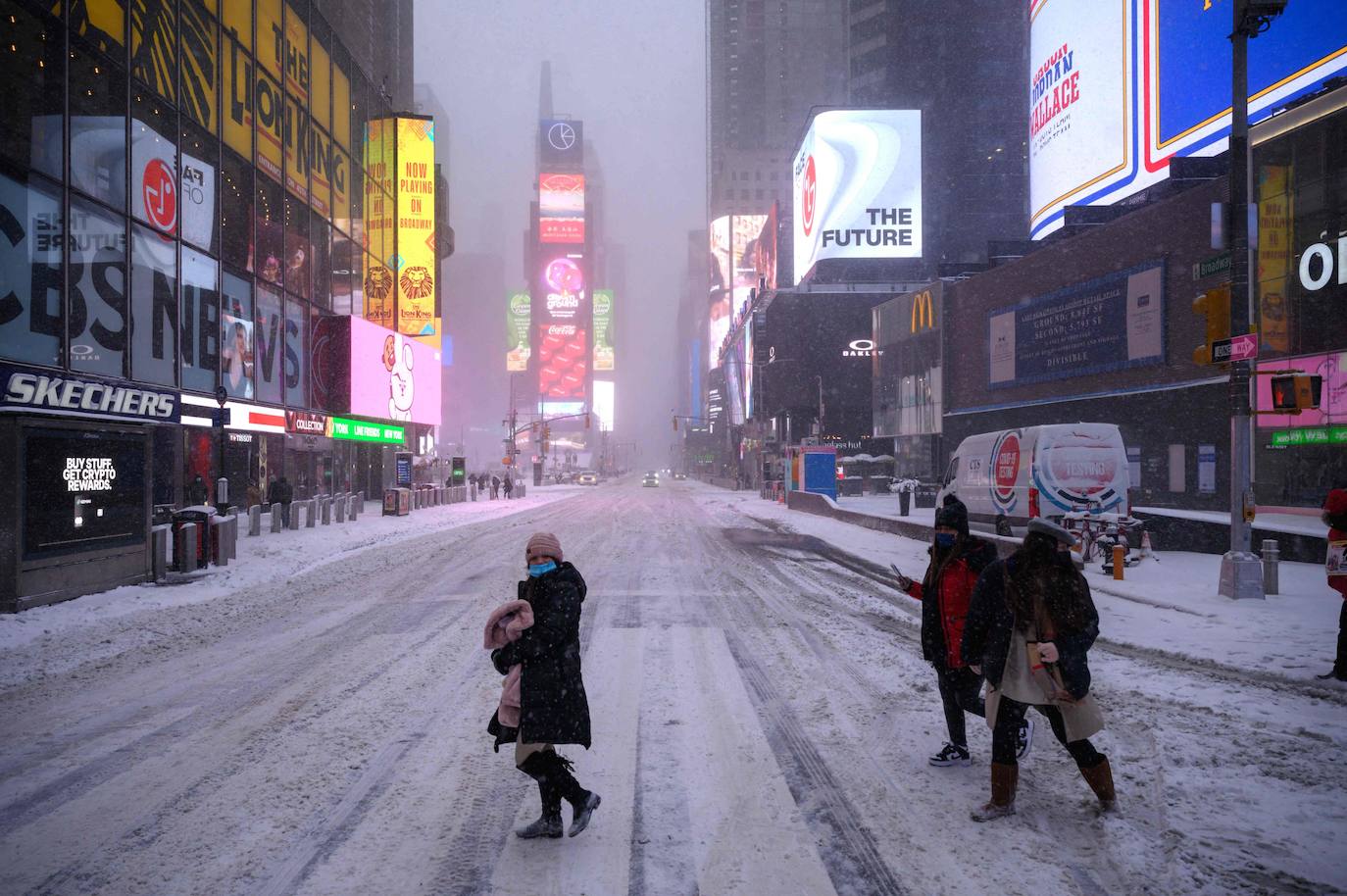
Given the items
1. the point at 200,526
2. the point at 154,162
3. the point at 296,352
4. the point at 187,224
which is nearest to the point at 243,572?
the point at 200,526

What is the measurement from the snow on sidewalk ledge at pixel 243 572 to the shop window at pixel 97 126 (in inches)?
411

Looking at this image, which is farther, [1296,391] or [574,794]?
[1296,391]

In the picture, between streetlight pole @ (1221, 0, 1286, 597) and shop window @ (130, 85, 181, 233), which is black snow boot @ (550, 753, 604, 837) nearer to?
streetlight pole @ (1221, 0, 1286, 597)

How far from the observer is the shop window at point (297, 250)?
33906 millimetres

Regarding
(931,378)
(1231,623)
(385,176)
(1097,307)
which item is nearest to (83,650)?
(1231,623)

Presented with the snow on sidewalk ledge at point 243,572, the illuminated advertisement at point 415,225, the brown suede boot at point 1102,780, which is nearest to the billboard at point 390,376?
the illuminated advertisement at point 415,225

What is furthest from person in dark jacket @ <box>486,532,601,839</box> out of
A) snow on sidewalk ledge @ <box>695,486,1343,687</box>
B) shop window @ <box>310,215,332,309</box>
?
shop window @ <box>310,215,332,309</box>

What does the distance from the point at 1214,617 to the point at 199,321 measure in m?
29.9

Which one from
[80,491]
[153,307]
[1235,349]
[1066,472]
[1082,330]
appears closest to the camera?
[1235,349]

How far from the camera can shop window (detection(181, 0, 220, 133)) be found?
84.3 ft

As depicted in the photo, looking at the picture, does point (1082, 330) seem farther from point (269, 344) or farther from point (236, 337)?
point (269, 344)

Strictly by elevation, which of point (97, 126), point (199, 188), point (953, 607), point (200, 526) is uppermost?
point (199, 188)

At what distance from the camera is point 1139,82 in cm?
3338

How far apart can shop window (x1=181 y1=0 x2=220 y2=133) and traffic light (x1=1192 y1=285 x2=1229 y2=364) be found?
2945 cm
